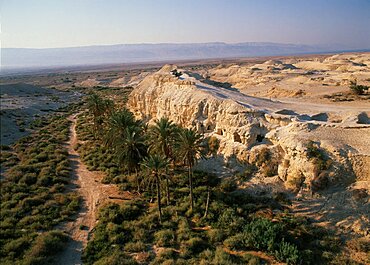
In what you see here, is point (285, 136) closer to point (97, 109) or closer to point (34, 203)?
point (34, 203)

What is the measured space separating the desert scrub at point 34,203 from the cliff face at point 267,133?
664 inches

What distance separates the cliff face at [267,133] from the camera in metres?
25.0

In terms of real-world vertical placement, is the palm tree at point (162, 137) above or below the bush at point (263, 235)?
above

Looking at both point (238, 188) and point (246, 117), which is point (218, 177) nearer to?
point (238, 188)

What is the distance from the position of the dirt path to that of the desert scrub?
851mm

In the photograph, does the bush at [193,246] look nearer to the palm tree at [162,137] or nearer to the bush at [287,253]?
the bush at [287,253]

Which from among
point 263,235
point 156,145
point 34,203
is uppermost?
point 156,145

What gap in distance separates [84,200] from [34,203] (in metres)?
4.33

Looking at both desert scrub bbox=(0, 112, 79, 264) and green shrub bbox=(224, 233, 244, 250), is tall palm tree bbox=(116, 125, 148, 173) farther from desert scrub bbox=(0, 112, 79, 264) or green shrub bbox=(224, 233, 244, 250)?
green shrub bbox=(224, 233, 244, 250)

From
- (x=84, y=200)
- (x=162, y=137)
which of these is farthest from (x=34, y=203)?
(x=162, y=137)

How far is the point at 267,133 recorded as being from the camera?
30.2 meters

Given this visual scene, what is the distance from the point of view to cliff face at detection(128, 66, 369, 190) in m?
25.0


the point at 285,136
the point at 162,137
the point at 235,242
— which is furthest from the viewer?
the point at 285,136

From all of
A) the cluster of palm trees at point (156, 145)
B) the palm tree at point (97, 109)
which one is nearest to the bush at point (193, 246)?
the cluster of palm trees at point (156, 145)
